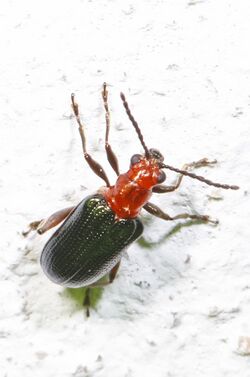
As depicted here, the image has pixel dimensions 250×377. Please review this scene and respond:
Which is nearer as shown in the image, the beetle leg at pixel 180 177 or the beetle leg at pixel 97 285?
the beetle leg at pixel 97 285

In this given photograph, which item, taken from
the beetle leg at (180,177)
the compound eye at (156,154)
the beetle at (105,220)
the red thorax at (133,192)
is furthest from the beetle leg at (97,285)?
the compound eye at (156,154)

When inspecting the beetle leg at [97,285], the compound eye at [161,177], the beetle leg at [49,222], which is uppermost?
the compound eye at [161,177]

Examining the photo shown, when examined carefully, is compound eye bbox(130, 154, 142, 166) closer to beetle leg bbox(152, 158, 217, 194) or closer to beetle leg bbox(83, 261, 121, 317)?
beetle leg bbox(152, 158, 217, 194)

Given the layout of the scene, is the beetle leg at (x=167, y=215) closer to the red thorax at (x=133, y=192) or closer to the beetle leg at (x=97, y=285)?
the red thorax at (x=133, y=192)

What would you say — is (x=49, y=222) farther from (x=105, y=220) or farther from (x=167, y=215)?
(x=167, y=215)

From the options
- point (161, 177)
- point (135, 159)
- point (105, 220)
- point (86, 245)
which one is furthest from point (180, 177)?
point (86, 245)

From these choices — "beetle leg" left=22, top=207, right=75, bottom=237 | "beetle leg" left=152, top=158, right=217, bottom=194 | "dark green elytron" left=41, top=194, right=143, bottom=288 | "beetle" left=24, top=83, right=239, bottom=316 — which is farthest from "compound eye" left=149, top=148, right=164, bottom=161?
"beetle leg" left=22, top=207, right=75, bottom=237
